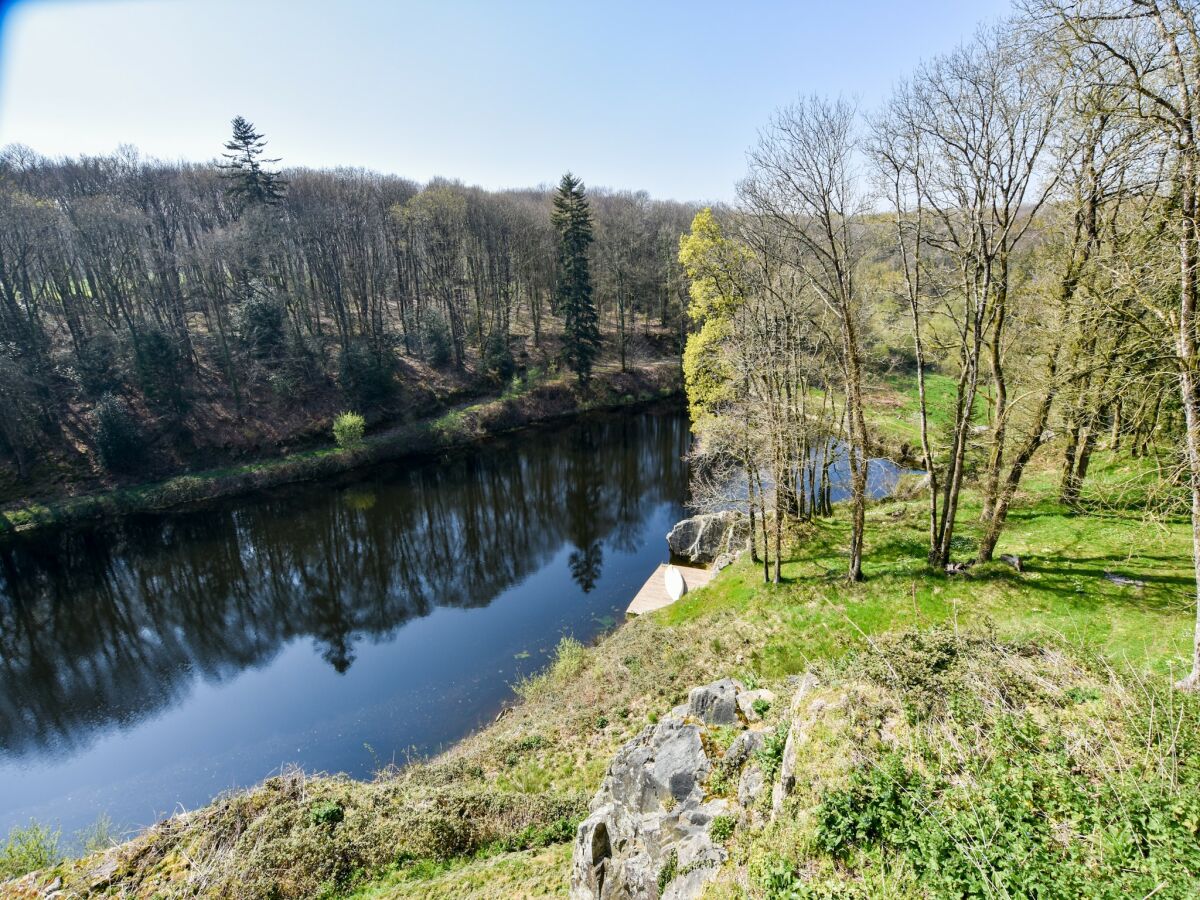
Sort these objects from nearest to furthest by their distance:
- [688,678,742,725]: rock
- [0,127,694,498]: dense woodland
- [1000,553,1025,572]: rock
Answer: [688,678,742,725]: rock → [1000,553,1025,572]: rock → [0,127,694,498]: dense woodland

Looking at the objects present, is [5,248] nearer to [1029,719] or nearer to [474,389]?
[474,389]

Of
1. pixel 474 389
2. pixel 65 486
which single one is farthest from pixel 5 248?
pixel 474 389

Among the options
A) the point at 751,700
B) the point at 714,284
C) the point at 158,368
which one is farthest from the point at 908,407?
the point at 158,368

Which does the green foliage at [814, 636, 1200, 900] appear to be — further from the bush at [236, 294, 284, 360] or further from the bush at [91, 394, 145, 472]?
the bush at [236, 294, 284, 360]

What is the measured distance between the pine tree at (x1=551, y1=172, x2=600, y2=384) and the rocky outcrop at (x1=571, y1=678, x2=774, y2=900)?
121 ft

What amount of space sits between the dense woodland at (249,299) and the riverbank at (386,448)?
2154 mm

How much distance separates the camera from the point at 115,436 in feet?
97.2

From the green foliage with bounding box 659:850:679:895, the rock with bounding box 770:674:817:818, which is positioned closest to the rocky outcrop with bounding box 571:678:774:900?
the green foliage with bounding box 659:850:679:895

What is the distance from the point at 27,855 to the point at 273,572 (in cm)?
1508

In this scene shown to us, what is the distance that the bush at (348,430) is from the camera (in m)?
33.8

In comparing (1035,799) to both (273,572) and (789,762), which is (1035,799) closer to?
(789,762)

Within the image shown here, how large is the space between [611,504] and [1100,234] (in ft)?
71.6

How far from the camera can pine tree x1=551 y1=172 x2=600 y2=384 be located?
135 ft

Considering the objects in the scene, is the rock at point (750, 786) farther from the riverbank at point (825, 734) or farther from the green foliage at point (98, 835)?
the green foliage at point (98, 835)
